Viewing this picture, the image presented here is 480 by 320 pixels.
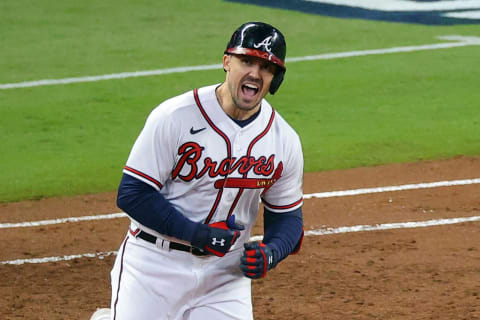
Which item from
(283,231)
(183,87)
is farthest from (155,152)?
(183,87)

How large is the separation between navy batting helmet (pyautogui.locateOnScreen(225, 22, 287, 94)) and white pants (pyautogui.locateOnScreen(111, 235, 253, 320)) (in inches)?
32.2

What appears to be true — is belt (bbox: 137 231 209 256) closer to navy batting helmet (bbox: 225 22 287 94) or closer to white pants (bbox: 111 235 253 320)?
white pants (bbox: 111 235 253 320)

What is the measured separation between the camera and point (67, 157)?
871 centimetres

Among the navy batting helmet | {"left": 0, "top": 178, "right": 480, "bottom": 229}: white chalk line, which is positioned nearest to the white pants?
the navy batting helmet

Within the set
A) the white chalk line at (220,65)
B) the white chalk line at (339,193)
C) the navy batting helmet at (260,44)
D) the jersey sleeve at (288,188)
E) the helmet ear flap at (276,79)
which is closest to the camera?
the navy batting helmet at (260,44)

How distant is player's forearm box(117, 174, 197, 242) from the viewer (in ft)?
12.2

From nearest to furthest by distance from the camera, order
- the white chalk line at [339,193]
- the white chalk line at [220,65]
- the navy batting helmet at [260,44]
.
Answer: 1. the navy batting helmet at [260,44]
2. the white chalk line at [339,193]
3. the white chalk line at [220,65]

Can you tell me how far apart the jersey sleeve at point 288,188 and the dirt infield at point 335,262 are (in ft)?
4.75

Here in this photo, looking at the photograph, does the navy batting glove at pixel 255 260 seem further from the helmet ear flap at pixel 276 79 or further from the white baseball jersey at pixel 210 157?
the helmet ear flap at pixel 276 79

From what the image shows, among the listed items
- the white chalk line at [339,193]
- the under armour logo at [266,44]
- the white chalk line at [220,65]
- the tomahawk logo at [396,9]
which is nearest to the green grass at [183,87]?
the white chalk line at [220,65]

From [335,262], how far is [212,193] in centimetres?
249

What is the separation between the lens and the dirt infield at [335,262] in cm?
550

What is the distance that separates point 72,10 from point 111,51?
277 centimetres

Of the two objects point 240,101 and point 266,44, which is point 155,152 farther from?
point 266,44
